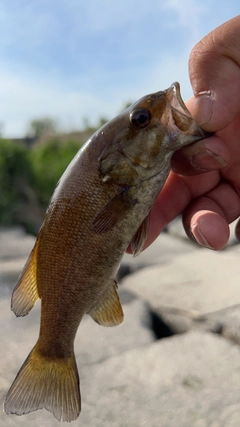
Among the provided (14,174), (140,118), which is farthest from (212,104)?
(14,174)

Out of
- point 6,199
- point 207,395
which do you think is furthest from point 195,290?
point 6,199

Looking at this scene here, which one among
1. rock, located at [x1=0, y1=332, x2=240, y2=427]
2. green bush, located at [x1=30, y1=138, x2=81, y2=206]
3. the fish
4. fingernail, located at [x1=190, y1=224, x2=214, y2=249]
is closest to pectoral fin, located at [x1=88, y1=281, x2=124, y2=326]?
the fish

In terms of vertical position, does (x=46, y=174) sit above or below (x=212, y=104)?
below

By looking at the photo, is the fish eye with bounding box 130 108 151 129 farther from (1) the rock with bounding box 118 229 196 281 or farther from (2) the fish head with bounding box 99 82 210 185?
(1) the rock with bounding box 118 229 196 281

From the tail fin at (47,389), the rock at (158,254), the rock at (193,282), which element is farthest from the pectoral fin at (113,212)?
the rock at (158,254)

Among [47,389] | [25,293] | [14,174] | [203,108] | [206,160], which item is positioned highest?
[203,108]

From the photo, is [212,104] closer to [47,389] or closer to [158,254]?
[47,389]

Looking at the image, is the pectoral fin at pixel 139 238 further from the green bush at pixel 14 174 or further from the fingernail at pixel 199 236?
the green bush at pixel 14 174
